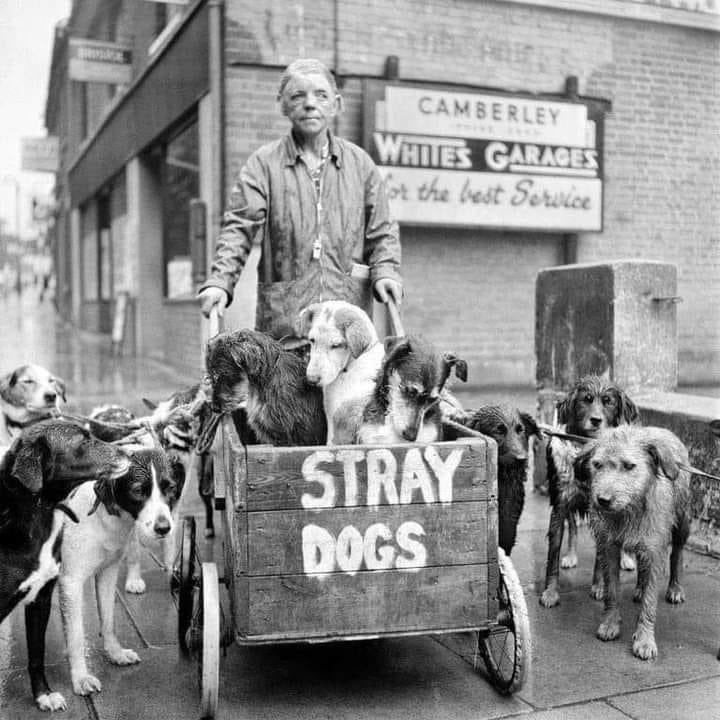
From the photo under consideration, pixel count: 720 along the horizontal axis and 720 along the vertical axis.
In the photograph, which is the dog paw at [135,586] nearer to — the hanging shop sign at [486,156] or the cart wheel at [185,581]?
the cart wheel at [185,581]

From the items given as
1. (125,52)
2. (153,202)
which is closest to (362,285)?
(153,202)

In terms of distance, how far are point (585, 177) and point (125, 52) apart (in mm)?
9483

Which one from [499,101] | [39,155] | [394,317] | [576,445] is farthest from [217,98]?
→ [39,155]

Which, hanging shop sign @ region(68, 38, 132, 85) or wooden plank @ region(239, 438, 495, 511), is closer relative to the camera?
wooden plank @ region(239, 438, 495, 511)

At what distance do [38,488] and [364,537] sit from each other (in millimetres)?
1167

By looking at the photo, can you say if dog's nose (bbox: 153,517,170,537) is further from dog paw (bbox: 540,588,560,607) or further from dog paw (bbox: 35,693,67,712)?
dog paw (bbox: 540,588,560,607)

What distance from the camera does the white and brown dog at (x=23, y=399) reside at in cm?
507

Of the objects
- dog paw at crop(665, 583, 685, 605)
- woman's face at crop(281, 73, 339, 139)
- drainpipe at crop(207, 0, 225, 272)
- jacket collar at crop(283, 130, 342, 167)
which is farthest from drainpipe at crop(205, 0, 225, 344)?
dog paw at crop(665, 583, 685, 605)

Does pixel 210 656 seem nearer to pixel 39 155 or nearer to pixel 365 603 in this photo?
pixel 365 603

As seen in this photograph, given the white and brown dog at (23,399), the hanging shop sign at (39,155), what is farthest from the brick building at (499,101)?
the hanging shop sign at (39,155)

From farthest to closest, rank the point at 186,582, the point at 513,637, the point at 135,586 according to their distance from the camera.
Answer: the point at 135,586, the point at 186,582, the point at 513,637

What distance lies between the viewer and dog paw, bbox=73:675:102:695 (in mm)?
3510

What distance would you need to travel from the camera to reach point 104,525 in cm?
361

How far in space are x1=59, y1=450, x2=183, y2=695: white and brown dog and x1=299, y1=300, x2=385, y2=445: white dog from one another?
0.71 meters
